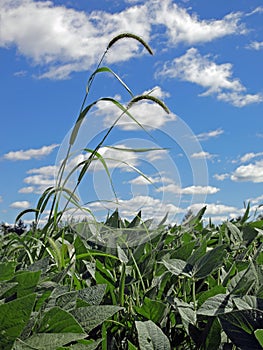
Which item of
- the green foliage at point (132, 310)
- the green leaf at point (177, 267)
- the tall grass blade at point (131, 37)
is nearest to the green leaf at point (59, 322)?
the green foliage at point (132, 310)

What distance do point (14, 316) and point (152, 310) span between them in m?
0.37

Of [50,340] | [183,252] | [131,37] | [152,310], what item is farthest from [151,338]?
[131,37]

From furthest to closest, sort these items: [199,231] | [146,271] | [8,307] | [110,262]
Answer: [199,231], [110,262], [146,271], [8,307]

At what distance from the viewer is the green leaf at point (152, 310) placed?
109cm

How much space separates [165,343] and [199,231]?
1438 mm

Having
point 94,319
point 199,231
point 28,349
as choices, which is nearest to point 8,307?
point 28,349

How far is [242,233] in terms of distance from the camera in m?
1.83

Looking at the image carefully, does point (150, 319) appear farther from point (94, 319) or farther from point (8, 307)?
point (8, 307)

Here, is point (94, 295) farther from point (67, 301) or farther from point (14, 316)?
point (14, 316)

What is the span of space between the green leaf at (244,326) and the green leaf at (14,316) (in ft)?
1.09

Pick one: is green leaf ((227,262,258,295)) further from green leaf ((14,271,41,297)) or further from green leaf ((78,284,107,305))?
green leaf ((14,271,41,297))

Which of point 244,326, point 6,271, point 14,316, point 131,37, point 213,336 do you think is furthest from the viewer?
point 131,37

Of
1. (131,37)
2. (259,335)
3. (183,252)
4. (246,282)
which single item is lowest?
(259,335)

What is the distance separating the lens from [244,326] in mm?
919
